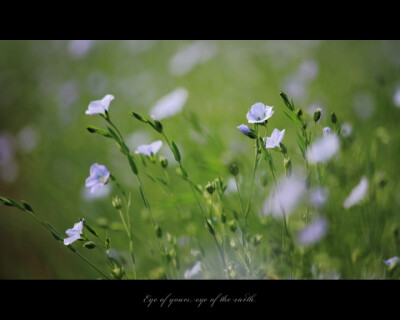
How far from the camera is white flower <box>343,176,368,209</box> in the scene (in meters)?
1.08

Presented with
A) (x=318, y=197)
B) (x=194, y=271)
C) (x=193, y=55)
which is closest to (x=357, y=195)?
(x=318, y=197)

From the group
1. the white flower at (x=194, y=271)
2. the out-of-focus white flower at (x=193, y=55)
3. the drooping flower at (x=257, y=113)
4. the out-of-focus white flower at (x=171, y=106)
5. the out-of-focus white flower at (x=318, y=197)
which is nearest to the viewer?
the drooping flower at (x=257, y=113)

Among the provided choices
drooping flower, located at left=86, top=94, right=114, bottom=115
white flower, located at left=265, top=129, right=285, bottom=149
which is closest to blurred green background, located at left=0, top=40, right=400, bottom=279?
white flower, located at left=265, top=129, right=285, bottom=149

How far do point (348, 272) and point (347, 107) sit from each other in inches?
30.4

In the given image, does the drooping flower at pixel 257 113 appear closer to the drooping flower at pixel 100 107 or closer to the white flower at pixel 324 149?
the white flower at pixel 324 149

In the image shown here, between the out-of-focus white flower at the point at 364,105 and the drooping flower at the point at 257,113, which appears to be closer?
the drooping flower at the point at 257,113

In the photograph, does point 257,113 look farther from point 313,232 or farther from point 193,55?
point 193,55

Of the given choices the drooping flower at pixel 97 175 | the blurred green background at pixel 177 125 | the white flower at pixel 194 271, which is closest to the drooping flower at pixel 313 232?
the blurred green background at pixel 177 125

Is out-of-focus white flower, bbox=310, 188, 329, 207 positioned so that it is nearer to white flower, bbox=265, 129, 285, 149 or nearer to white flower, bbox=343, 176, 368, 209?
white flower, bbox=343, 176, 368, 209

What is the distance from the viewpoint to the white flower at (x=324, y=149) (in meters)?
1.04

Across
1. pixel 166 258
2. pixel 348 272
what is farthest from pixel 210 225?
pixel 348 272

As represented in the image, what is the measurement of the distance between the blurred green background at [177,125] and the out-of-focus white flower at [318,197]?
0.05 meters
